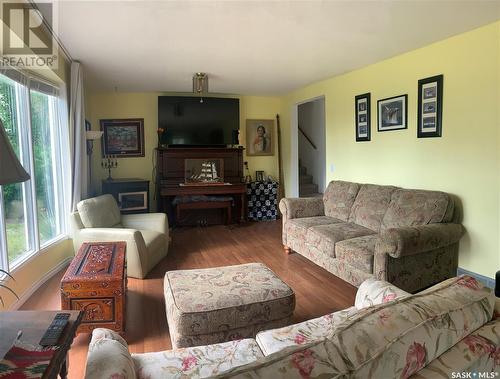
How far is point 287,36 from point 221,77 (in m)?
1.85

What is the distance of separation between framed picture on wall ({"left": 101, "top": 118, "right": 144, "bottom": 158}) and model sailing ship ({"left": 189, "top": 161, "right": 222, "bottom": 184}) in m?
1.05

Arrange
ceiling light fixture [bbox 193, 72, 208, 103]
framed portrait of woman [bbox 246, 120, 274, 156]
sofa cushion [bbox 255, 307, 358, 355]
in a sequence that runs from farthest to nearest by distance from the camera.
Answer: framed portrait of woman [bbox 246, 120, 274, 156], ceiling light fixture [bbox 193, 72, 208, 103], sofa cushion [bbox 255, 307, 358, 355]

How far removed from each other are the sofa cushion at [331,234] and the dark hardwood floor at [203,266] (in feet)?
1.07

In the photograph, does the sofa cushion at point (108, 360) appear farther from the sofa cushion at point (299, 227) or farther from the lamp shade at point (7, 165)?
the sofa cushion at point (299, 227)

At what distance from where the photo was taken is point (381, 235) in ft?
9.18

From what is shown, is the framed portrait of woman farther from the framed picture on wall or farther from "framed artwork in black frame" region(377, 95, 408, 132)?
"framed artwork in black frame" region(377, 95, 408, 132)

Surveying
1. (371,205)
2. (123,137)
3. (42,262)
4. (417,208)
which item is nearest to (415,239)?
(417,208)

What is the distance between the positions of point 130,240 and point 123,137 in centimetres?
315

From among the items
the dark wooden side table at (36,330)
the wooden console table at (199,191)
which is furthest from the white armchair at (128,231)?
the dark wooden side table at (36,330)

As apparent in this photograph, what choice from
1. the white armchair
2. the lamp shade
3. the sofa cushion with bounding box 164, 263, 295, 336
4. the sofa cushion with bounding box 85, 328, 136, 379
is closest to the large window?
the white armchair

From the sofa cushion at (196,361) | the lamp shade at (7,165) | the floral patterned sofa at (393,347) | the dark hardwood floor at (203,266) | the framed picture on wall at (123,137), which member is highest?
the framed picture on wall at (123,137)

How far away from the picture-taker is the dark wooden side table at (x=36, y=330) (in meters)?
1.11

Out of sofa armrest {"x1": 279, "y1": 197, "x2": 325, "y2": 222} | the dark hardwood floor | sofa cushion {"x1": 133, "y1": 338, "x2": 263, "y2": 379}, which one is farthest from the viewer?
sofa armrest {"x1": 279, "y1": 197, "x2": 325, "y2": 222}

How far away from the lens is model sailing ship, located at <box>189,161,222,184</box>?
6.02 m
